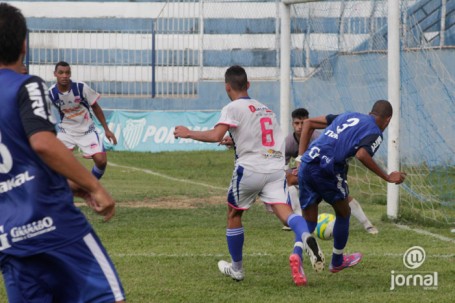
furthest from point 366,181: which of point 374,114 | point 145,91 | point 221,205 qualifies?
point 145,91

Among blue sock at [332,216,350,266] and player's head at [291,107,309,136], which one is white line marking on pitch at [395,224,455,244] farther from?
blue sock at [332,216,350,266]

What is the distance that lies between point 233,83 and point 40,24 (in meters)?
26.7

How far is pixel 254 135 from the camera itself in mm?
8977

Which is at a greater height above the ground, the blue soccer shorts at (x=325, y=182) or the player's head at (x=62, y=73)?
the player's head at (x=62, y=73)

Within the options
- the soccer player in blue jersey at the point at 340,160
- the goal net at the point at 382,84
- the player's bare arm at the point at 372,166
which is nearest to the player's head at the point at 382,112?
the soccer player in blue jersey at the point at 340,160

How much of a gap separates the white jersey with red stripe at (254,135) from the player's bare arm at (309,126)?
97cm

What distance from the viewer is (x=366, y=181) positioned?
59.7 ft

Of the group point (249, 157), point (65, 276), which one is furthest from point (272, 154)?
point (65, 276)

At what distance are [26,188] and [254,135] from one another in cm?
447

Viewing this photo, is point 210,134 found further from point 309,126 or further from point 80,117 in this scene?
point 80,117

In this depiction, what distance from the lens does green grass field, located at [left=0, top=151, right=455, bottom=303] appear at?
832 cm

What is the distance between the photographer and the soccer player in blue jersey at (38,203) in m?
4.54

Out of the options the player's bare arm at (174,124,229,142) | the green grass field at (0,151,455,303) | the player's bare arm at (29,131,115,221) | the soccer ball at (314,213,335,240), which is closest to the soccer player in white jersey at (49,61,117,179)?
the green grass field at (0,151,455,303)

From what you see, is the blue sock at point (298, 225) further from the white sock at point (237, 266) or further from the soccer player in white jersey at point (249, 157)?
the white sock at point (237, 266)
